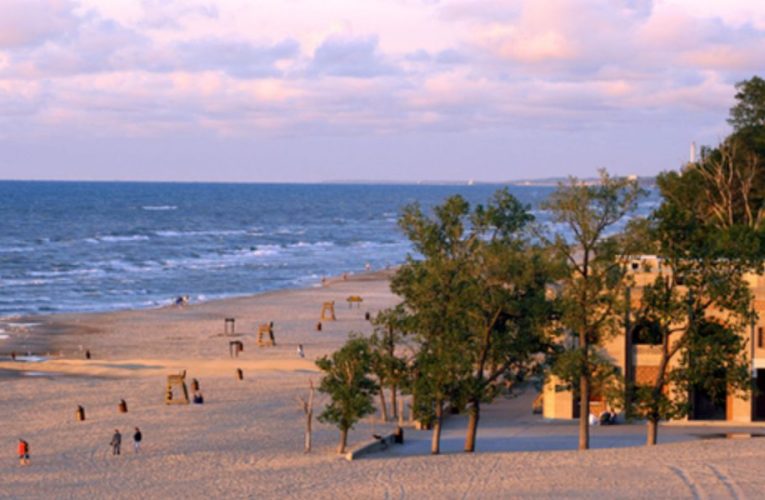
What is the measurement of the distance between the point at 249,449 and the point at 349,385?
4544 millimetres

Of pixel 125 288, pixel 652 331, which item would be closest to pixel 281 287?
pixel 125 288

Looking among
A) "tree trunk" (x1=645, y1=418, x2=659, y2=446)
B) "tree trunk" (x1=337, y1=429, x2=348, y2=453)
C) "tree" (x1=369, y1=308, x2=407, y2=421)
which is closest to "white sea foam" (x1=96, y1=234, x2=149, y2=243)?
"tree" (x1=369, y1=308, x2=407, y2=421)

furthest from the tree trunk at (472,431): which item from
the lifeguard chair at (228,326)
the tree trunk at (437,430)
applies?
the lifeguard chair at (228,326)

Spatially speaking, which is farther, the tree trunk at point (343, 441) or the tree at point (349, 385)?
the tree trunk at point (343, 441)

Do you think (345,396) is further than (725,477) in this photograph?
Yes

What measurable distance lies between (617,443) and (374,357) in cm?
869

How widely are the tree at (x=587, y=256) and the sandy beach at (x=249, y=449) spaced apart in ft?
12.0

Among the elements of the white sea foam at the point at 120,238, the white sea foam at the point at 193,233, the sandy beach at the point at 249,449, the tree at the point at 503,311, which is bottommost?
the sandy beach at the point at 249,449

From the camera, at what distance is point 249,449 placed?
122 ft

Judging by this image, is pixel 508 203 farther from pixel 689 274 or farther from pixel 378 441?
pixel 378 441

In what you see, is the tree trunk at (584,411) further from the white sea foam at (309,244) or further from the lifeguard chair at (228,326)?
the white sea foam at (309,244)

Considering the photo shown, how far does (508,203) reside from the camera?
37.3m

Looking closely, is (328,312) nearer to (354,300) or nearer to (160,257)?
(354,300)

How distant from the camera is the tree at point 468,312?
112 ft
